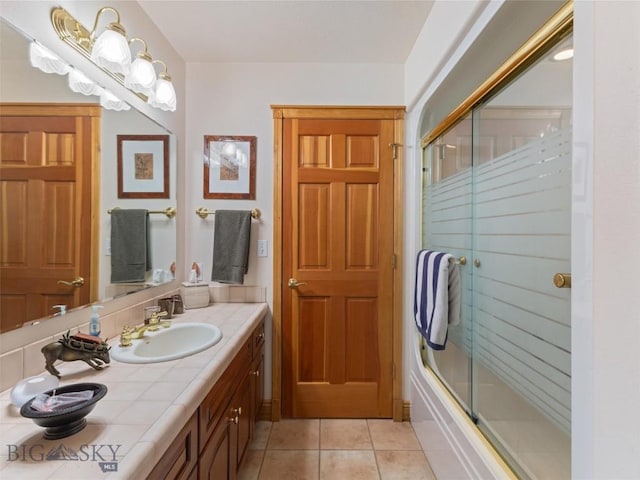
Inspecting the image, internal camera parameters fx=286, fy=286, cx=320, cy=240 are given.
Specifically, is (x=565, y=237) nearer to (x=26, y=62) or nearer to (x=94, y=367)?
(x=94, y=367)

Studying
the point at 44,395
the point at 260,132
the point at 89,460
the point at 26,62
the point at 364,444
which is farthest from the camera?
the point at 260,132

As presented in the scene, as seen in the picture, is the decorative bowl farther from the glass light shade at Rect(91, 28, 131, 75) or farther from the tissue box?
the glass light shade at Rect(91, 28, 131, 75)

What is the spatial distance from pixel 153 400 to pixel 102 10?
60.1 inches

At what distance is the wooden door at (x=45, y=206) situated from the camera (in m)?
0.87

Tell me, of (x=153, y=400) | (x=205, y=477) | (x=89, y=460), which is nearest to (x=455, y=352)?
(x=205, y=477)

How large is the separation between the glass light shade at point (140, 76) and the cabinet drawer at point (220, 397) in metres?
1.41

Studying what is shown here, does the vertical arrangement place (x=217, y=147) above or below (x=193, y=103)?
below

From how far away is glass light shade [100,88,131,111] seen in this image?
48.8 inches

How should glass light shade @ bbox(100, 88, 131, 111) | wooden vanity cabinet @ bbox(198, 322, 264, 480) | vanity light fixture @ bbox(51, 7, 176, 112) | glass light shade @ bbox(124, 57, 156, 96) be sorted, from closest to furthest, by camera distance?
1. wooden vanity cabinet @ bbox(198, 322, 264, 480)
2. vanity light fixture @ bbox(51, 7, 176, 112)
3. glass light shade @ bbox(100, 88, 131, 111)
4. glass light shade @ bbox(124, 57, 156, 96)

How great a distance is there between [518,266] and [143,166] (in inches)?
74.3

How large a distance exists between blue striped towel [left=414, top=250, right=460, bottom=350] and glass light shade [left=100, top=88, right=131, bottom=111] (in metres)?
1.73

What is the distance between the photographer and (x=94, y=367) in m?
0.97

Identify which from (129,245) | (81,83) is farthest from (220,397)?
(81,83)

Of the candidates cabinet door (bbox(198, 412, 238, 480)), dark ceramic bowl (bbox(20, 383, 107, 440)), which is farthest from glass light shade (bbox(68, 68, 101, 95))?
cabinet door (bbox(198, 412, 238, 480))
